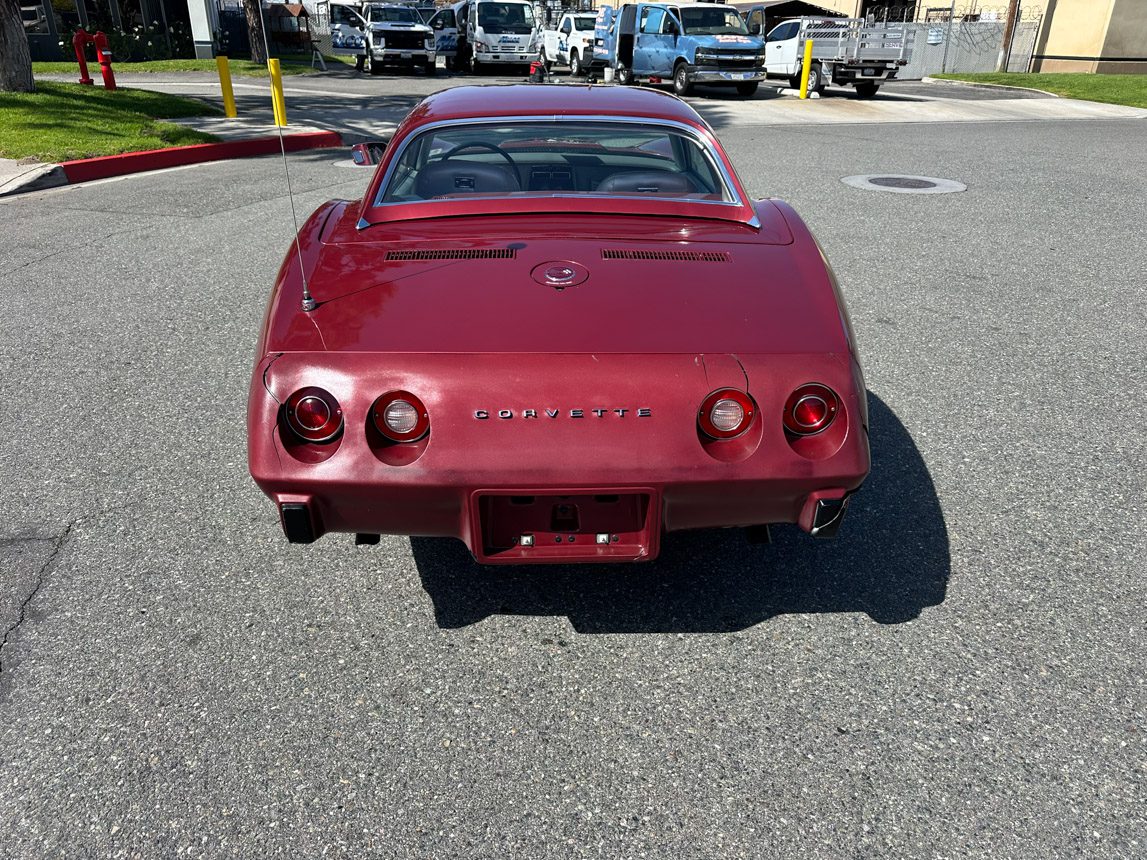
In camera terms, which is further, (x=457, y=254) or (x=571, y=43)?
(x=571, y=43)

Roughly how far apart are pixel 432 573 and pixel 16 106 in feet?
44.5

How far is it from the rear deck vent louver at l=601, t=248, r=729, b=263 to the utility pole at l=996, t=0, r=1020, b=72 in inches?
1353

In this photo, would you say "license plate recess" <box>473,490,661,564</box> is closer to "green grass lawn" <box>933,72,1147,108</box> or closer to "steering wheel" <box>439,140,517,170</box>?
"steering wheel" <box>439,140,517,170</box>

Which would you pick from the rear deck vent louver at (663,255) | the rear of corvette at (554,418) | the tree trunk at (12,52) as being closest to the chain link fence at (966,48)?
the tree trunk at (12,52)

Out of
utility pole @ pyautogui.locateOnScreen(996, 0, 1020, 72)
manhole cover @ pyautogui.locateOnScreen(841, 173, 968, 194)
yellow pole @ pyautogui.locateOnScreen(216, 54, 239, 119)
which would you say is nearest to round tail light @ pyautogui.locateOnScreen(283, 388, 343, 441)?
manhole cover @ pyautogui.locateOnScreen(841, 173, 968, 194)

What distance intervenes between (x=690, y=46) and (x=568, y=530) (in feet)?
66.2

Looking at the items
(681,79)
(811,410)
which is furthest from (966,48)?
(811,410)

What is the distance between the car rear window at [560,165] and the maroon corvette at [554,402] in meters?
0.72

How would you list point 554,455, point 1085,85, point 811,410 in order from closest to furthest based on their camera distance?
1. point 554,455
2. point 811,410
3. point 1085,85

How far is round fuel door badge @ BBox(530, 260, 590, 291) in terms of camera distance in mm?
2744

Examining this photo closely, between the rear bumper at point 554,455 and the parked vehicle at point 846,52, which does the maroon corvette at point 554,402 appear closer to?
the rear bumper at point 554,455

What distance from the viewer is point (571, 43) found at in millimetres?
26734

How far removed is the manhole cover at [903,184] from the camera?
32.9 feet

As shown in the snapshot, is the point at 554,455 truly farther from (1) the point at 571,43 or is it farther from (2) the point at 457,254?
(1) the point at 571,43
